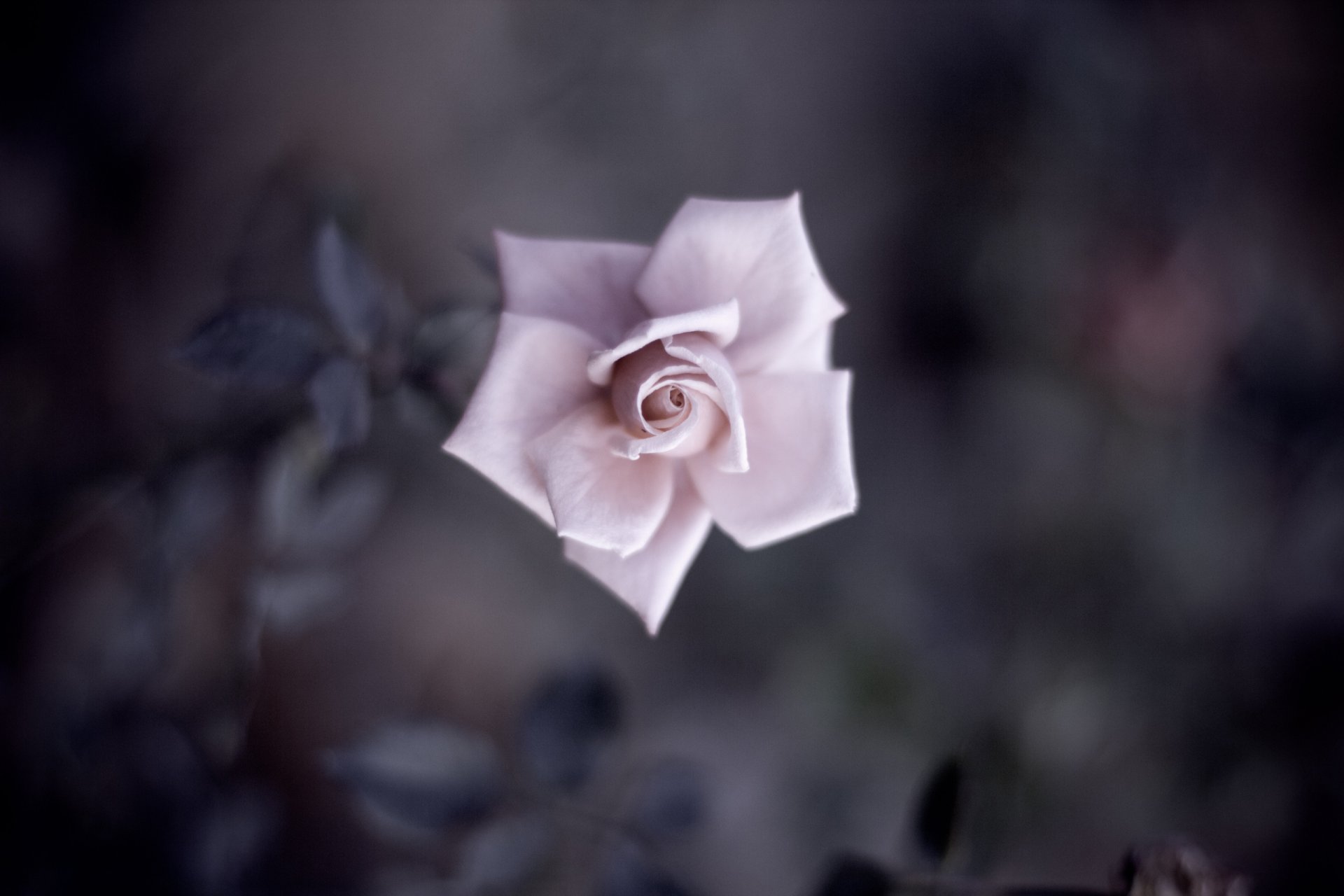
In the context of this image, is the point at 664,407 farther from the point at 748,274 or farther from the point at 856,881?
the point at 856,881

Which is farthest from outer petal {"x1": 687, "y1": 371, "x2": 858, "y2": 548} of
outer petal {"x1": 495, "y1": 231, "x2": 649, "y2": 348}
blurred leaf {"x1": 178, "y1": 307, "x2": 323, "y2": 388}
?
blurred leaf {"x1": 178, "y1": 307, "x2": 323, "y2": 388}

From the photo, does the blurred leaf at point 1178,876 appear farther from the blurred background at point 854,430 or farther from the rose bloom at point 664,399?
the blurred background at point 854,430

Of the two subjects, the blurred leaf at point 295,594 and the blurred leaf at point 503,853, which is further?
the blurred leaf at point 295,594

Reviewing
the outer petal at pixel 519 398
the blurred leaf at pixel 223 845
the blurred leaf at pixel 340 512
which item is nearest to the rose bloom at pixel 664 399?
the outer petal at pixel 519 398

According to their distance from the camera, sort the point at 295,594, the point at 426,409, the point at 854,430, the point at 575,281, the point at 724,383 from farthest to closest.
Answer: the point at 854,430
the point at 295,594
the point at 426,409
the point at 575,281
the point at 724,383

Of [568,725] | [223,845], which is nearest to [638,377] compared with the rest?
[568,725]

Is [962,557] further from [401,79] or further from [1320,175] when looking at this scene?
[401,79]

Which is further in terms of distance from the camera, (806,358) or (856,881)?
(856,881)

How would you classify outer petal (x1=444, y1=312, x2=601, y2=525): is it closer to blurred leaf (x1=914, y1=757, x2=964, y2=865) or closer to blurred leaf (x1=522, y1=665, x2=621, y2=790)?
blurred leaf (x1=522, y1=665, x2=621, y2=790)
